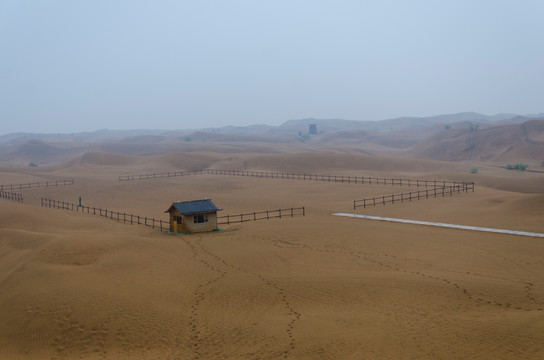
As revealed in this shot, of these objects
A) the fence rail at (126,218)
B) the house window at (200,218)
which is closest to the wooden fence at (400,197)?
the house window at (200,218)

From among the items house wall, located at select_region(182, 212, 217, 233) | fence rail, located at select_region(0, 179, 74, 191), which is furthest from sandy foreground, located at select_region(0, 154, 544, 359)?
fence rail, located at select_region(0, 179, 74, 191)

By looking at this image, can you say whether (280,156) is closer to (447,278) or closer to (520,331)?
(447,278)

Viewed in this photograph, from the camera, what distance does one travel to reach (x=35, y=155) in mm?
163500

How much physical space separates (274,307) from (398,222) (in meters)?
19.3

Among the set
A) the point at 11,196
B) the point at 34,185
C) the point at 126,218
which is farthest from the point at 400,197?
the point at 34,185

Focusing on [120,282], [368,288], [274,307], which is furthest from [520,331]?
[120,282]

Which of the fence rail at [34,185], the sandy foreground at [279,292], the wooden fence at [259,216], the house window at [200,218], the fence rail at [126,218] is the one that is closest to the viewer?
the sandy foreground at [279,292]

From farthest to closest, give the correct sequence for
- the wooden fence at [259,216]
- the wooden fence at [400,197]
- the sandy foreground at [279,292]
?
the wooden fence at [400,197], the wooden fence at [259,216], the sandy foreground at [279,292]

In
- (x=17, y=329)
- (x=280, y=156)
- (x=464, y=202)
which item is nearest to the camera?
(x=17, y=329)

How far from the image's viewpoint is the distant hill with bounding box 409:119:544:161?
11331 centimetres

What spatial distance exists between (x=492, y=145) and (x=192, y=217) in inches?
4341

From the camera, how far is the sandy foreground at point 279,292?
1438 centimetres

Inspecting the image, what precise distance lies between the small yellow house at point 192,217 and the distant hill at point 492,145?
94.7m

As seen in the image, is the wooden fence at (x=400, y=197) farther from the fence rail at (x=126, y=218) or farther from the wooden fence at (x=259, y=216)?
the fence rail at (x=126, y=218)
